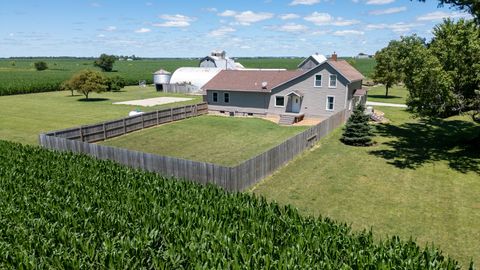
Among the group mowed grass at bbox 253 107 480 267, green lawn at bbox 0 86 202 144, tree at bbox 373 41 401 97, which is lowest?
mowed grass at bbox 253 107 480 267

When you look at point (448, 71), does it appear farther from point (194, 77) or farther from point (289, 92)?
point (194, 77)

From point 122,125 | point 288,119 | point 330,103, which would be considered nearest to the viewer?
point 122,125

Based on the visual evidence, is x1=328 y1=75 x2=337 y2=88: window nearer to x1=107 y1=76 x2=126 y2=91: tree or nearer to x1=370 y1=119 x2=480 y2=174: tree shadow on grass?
x1=370 y1=119 x2=480 y2=174: tree shadow on grass

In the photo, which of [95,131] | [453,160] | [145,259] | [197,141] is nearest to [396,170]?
[453,160]

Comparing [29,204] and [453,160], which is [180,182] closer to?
[29,204]

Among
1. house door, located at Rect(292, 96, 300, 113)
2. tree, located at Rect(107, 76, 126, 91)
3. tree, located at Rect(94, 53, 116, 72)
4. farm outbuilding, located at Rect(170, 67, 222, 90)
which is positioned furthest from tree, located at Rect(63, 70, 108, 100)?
tree, located at Rect(94, 53, 116, 72)

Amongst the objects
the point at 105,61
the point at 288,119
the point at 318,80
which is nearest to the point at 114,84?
the point at 288,119

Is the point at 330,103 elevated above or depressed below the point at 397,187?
above
